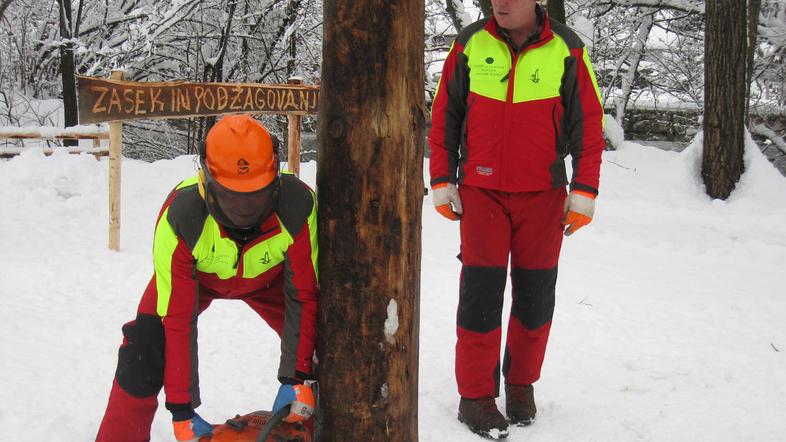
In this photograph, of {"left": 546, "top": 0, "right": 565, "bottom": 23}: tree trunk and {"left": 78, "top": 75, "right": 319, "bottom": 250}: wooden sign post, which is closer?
{"left": 78, "top": 75, "right": 319, "bottom": 250}: wooden sign post

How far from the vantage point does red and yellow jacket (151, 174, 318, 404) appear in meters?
2.52

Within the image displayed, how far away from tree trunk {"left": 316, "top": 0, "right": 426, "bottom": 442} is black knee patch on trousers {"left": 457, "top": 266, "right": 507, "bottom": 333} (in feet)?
2.15

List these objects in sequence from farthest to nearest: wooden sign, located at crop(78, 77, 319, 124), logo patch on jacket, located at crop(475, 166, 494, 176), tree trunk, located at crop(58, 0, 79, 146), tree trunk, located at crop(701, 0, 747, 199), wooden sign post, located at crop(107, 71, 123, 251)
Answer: tree trunk, located at crop(58, 0, 79, 146) → tree trunk, located at crop(701, 0, 747, 199) → wooden sign post, located at crop(107, 71, 123, 251) → wooden sign, located at crop(78, 77, 319, 124) → logo patch on jacket, located at crop(475, 166, 494, 176)

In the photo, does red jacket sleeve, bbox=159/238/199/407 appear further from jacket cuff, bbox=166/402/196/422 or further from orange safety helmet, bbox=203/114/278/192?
orange safety helmet, bbox=203/114/278/192

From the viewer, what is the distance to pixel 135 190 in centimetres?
838

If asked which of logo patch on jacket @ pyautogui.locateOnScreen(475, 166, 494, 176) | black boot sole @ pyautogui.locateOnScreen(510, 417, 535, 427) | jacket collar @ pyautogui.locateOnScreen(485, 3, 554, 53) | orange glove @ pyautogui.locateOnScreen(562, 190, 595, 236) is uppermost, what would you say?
jacket collar @ pyautogui.locateOnScreen(485, 3, 554, 53)

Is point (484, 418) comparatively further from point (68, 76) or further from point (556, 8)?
point (68, 76)

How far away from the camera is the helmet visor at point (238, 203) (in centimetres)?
234

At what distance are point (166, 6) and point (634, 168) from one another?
810 centimetres

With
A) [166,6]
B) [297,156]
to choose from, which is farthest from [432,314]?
[166,6]

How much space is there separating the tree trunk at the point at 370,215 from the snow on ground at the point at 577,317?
2.62 feet

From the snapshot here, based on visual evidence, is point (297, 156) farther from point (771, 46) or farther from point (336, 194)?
point (771, 46)

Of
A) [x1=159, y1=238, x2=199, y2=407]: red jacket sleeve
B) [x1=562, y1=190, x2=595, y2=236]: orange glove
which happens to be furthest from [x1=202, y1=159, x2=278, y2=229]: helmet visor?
[x1=562, y1=190, x2=595, y2=236]: orange glove

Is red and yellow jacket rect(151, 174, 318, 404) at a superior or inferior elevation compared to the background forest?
inferior
